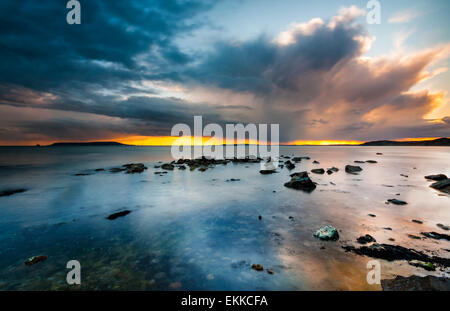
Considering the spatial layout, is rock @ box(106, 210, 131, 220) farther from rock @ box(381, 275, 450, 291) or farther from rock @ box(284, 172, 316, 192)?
rock @ box(284, 172, 316, 192)

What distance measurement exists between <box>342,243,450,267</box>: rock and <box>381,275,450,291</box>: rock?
1752 millimetres

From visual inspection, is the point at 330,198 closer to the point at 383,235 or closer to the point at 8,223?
the point at 383,235

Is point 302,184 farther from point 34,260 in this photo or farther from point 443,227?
point 34,260

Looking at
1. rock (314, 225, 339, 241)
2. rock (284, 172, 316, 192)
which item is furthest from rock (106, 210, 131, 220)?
rock (284, 172, 316, 192)

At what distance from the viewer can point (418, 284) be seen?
4.27 meters

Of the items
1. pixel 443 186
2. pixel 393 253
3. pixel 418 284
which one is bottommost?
pixel 393 253

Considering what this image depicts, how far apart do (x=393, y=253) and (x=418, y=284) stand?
2.45m

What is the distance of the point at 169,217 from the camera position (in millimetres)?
10492

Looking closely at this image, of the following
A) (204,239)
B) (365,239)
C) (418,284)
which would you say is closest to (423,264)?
(365,239)

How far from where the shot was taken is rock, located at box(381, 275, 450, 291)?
407 cm
